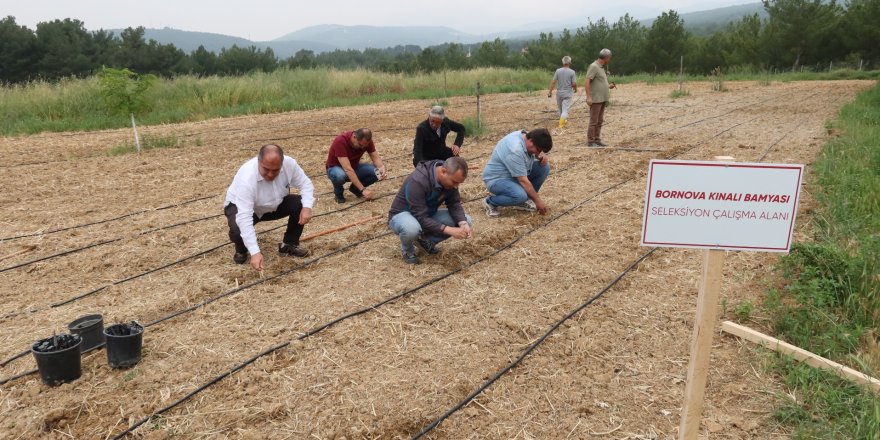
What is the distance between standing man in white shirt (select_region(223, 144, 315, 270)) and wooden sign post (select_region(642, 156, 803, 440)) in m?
2.66

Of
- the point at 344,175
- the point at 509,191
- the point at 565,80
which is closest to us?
the point at 509,191

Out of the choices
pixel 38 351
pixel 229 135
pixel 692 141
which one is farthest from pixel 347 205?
pixel 692 141

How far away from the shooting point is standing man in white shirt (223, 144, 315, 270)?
3930 millimetres

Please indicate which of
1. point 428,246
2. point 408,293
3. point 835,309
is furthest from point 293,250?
point 835,309

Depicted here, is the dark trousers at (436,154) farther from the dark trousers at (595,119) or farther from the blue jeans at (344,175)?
the dark trousers at (595,119)

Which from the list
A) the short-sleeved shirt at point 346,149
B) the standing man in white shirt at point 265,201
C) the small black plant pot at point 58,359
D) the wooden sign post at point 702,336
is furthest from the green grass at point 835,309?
the short-sleeved shirt at point 346,149

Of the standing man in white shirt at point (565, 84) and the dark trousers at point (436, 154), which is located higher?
the standing man in white shirt at point (565, 84)

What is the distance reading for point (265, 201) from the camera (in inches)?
168

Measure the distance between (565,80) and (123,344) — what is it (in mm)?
9452

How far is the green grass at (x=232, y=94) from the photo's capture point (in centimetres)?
1175

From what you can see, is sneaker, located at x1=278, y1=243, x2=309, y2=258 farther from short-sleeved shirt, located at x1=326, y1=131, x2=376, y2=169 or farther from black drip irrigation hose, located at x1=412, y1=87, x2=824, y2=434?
black drip irrigation hose, located at x1=412, y1=87, x2=824, y2=434

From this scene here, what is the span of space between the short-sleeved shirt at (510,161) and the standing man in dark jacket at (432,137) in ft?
2.18

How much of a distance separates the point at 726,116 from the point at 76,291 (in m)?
11.8

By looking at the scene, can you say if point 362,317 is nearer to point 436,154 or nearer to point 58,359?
point 58,359
